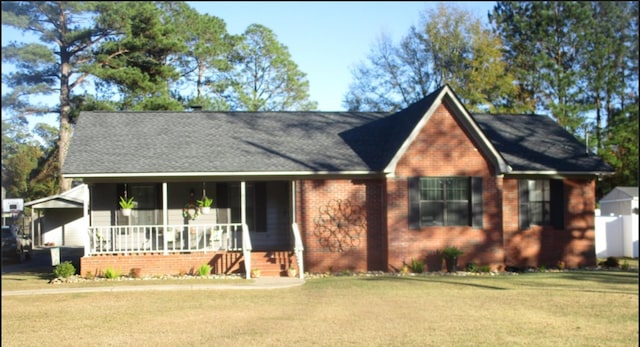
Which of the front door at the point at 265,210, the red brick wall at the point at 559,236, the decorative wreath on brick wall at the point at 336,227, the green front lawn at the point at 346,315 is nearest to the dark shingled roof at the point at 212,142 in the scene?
the decorative wreath on brick wall at the point at 336,227

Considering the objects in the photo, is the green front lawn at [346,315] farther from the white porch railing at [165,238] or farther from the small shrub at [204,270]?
the white porch railing at [165,238]

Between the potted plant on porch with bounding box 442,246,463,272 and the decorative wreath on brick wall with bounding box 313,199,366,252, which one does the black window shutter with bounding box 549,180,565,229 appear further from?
the decorative wreath on brick wall with bounding box 313,199,366,252

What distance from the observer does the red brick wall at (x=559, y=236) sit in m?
22.3

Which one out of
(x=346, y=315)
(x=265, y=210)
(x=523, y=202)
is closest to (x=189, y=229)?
(x=265, y=210)

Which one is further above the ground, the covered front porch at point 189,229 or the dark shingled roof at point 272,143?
the dark shingled roof at point 272,143

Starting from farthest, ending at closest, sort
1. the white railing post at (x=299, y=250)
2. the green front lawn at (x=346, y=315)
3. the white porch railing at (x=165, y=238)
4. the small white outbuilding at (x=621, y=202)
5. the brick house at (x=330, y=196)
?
the small white outbuilding at (x=621, y=202), the brick house at (x=330, y=196), the white porch railing at (x=165, y=238), the white railing post at (x=299, y=250), the green front lawn at (x=346, y=315)

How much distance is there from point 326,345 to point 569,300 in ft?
22.4

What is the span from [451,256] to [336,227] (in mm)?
3616

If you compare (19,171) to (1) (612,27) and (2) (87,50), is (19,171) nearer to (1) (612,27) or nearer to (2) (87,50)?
(2) (87,50)

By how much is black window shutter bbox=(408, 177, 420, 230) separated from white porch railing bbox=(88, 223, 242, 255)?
5260 mm

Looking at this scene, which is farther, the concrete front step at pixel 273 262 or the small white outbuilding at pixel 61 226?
the small white outbuilding at pixel 61 226

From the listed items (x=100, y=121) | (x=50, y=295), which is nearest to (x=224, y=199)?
(x=100, y=121)

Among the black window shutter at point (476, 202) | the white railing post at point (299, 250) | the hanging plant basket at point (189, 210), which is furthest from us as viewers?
the hanging plant basket at point (189, 210)

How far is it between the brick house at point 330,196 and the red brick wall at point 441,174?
31 mm
